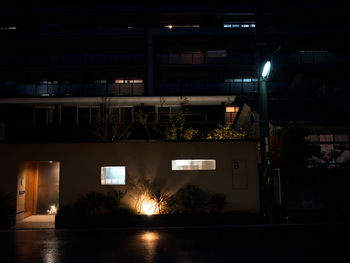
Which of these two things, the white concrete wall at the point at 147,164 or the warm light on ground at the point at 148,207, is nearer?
the warm light on ground at the point at 148,207

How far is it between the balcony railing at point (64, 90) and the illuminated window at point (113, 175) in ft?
43.8

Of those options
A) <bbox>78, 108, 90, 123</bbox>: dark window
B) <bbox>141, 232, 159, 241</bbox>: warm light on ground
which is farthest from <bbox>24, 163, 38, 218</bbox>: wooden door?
<bbox>78, 108, 90, 123</bbox>: dark window

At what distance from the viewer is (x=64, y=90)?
78.5 feet

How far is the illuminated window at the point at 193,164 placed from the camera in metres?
11.6

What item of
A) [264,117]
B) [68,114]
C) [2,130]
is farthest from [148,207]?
[2,130]

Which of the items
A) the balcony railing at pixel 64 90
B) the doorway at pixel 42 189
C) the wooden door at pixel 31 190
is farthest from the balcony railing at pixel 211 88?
the wooden door at pixel 31 190

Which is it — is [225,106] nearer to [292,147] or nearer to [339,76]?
[339,76]

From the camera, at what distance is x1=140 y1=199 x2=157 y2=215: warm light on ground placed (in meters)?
11.0

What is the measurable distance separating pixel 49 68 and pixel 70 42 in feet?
11.5

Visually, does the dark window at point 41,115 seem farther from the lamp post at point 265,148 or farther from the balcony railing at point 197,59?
the lamp post at point 265,148

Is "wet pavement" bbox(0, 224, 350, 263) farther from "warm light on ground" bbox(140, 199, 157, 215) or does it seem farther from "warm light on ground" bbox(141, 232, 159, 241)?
"warm light on ground" bbox(140, 199, 157, 215)

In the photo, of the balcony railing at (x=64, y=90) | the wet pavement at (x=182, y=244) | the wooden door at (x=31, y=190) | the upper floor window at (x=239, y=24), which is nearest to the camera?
the wet pavement at (x=182, y=244)

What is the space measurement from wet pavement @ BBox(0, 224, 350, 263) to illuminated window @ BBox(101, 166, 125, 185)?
2.07m

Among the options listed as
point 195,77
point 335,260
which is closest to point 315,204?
point 335,260
